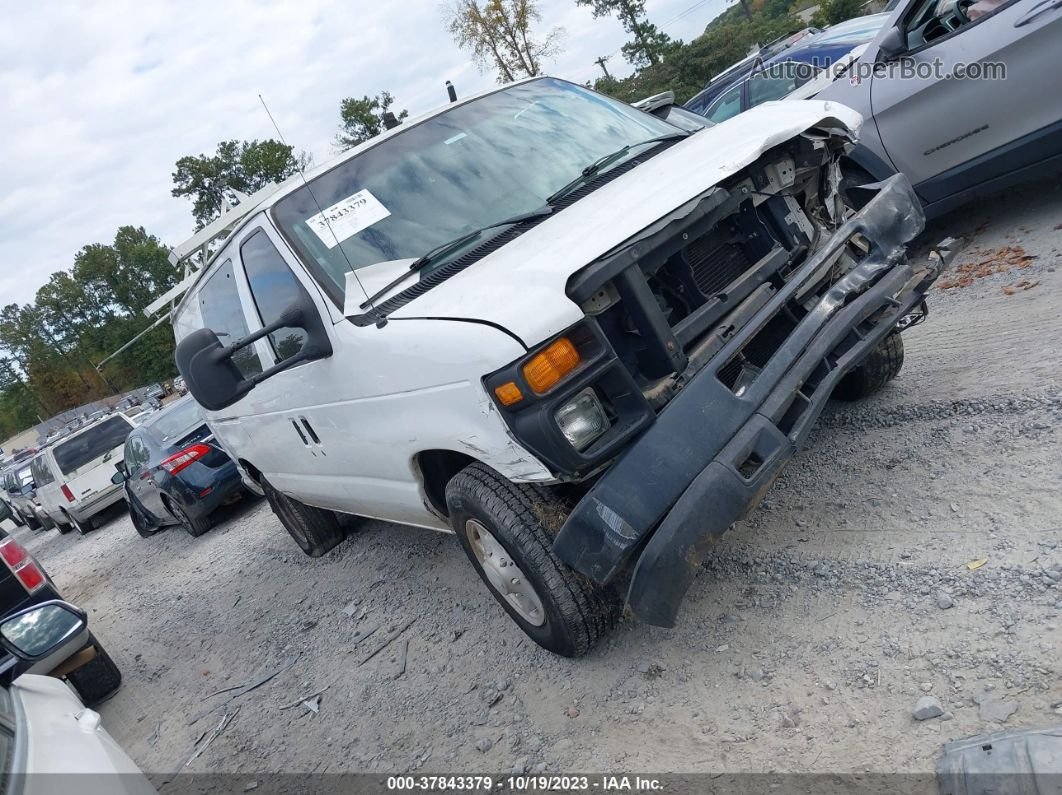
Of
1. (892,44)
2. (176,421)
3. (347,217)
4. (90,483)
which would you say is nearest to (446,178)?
(347,217)

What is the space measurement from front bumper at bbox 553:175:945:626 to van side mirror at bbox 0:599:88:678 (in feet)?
6.81

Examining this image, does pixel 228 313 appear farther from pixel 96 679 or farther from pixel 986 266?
pixel 986 266

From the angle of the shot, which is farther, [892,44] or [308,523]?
[308,523]

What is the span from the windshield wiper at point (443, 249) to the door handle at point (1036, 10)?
347 centimetres

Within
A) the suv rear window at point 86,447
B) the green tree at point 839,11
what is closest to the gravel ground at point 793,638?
the suv rear window at point 86,447

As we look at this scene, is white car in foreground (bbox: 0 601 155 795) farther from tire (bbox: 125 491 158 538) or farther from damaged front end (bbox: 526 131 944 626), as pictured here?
tire (bbox: 125 491 158 538)

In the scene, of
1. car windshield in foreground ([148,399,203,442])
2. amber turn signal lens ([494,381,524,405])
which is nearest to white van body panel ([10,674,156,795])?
amber turn signal lens ([494,381,524,405])

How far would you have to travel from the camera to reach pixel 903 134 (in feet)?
17.9

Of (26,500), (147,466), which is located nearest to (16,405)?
(26,500)

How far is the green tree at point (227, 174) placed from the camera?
5031 mm

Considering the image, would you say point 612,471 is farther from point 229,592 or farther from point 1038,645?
point 229,592

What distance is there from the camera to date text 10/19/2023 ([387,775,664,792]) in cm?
254

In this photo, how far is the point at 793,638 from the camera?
2.83 m

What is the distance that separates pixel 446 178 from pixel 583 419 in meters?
1.67
